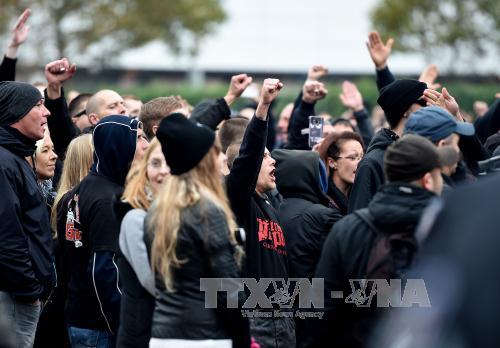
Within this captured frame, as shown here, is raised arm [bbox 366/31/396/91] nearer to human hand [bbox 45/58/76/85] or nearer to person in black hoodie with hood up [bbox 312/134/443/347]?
human hand [bbox 45/58/76/85]

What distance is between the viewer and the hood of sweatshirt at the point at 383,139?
6676 millimetres

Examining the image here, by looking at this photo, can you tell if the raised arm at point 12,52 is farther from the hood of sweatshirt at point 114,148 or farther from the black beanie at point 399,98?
the black beanie at point 399,98

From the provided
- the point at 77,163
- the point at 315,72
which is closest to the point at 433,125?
the point at 77,163

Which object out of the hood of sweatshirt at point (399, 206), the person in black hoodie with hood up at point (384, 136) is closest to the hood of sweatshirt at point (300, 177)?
the person in black hoodie with hood up at point (384, 136)

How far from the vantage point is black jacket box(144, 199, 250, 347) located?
4.92m

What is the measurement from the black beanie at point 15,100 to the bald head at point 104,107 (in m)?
1.36

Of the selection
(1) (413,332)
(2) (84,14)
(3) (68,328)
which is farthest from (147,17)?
(1) (413,332)

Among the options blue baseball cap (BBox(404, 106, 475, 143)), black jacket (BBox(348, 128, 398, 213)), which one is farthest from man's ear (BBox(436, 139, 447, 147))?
black jacket (BBox(348, 128, 398, 213))

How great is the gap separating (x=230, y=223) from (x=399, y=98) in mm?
2335

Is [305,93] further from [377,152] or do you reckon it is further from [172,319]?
[172,319]

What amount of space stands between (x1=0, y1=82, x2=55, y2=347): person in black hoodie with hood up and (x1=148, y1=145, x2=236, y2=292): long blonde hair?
181 cm

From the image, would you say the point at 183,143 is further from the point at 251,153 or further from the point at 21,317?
the point at 21,317

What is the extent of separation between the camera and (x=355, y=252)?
16.5ft

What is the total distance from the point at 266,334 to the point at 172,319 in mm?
1214
